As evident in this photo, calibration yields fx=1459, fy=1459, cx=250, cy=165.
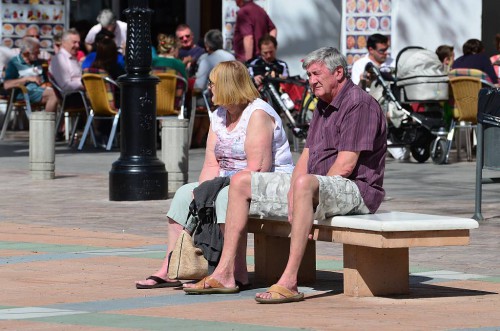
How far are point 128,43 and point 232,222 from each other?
6.15 m

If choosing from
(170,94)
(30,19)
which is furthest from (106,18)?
(30,19)

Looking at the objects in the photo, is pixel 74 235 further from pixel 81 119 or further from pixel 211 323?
pixel 81 119

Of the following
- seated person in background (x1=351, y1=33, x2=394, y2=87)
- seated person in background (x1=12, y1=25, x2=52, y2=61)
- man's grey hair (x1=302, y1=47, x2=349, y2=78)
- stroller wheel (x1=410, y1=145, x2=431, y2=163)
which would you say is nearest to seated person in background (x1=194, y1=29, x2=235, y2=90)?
seated person in background (x1=351, y1=33, x2=394, y2=87)

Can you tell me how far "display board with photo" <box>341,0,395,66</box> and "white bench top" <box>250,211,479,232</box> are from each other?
13.9 meters

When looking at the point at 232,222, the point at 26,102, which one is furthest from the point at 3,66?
the point at 232,222

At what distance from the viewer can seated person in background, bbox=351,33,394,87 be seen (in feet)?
61.0

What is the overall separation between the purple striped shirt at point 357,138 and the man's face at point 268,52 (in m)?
11.5

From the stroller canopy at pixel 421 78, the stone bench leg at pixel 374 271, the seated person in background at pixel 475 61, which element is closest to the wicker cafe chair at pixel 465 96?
the stroller canopy at pixel 421 78

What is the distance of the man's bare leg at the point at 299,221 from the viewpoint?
24.8 feet

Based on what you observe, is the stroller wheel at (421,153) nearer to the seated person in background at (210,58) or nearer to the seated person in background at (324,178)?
the seated person in background at (210,58)

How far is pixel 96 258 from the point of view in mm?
9391

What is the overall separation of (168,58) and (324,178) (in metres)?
12.0

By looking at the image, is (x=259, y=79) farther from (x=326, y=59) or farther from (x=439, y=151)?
(x=326, y=59)

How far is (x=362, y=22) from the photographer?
21625mm
